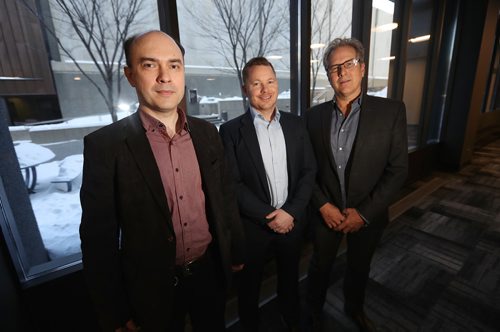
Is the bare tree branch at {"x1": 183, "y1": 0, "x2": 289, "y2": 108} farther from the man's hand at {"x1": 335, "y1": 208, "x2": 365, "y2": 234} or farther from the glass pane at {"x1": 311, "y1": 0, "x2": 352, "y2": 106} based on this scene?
the man's hand at {"x1": 335, "y1": 208, "x2": 365, "y2": 234}

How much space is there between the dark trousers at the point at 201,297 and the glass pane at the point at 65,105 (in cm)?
96

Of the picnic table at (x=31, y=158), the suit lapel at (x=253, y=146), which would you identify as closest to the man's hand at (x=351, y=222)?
the suit lapel at (x=253, y=146)

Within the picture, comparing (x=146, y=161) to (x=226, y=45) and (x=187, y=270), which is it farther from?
(x=226, y=45)

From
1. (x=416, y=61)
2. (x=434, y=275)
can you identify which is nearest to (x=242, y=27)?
(x=434, y=275)

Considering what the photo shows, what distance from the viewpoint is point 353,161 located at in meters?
1.42

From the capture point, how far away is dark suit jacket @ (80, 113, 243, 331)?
0.88 m

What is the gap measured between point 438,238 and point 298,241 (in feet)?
6.90

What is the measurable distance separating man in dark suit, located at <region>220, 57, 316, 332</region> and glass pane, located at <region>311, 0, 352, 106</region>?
141 cm

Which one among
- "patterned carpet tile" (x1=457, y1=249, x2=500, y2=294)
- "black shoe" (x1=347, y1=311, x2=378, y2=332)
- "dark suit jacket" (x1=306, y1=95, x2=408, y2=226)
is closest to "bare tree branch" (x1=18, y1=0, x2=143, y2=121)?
"dark suit jacket" (x1=306, y1=95, x2=408, y2=226)

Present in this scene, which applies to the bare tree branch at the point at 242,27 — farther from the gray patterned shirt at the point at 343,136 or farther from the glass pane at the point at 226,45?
the gray patterned shirt at the point at 343,136

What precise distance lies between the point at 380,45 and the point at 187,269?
3696 mm

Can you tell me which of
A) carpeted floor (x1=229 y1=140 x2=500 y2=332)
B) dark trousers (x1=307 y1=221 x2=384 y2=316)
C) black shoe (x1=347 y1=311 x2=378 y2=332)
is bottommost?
carpeted floor (x1=229 y1=140 x2=500 y2=332)

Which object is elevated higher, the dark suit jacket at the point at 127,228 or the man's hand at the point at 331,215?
the dark suit jacket at the point at 127,228

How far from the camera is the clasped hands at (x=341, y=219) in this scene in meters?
1.46
